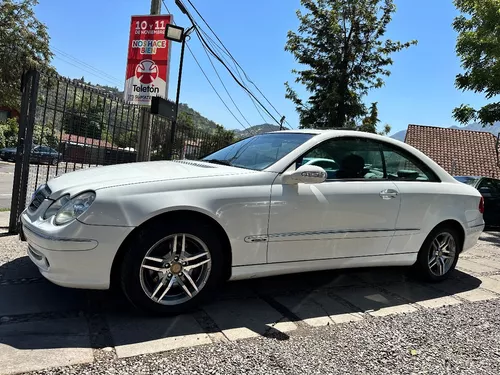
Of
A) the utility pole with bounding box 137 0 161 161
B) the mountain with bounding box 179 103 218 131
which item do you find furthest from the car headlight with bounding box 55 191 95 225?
the mountain with bounding box 179 103 218 131

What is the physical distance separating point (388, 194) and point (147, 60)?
4.96 m

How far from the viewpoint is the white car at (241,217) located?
117 inches

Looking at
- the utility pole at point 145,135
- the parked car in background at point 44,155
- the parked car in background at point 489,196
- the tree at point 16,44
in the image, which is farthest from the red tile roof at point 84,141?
the tree at point 16,44

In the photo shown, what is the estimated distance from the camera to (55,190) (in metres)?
3.28

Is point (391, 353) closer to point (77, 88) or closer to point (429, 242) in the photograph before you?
point (429, 242)

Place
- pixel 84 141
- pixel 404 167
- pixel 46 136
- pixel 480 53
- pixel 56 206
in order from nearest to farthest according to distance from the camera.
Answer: pixel 56 206, pixel 404 167, pixel 46 136, pixel 84 141, pixel 480 53

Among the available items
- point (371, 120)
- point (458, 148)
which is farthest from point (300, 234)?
point (458, 148)

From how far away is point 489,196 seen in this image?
11.3 meters

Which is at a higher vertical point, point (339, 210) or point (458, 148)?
point (458, 148)

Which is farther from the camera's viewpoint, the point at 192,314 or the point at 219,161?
the point at 219,161

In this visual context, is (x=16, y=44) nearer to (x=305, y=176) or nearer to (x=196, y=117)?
(x=196, y=117)

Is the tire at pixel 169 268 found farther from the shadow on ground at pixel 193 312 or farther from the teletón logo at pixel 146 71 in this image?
the teletón logo at pixel 146 71

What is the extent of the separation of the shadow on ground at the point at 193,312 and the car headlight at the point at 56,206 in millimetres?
716

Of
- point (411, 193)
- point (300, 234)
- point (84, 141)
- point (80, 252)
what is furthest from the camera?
point (84, 141)
